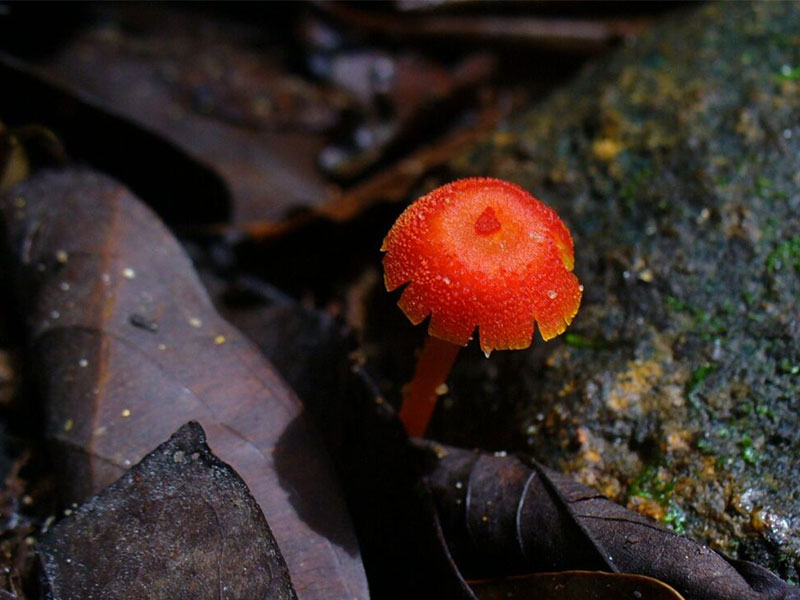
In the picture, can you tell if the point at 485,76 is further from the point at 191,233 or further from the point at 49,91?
the point at 49,91

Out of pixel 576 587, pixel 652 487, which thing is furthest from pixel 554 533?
pixel 652 487

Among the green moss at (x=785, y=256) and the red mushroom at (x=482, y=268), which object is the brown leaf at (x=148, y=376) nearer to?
the red mushroom at (x=482, y=268)

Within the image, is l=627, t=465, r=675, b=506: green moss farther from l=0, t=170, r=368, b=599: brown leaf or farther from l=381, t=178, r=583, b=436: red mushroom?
l=0, t=170, r=368, b=599: brown leaf

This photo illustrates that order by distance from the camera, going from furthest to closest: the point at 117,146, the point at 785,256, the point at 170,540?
the point at 117,146 → the point at 785,256 → the point at 170,540

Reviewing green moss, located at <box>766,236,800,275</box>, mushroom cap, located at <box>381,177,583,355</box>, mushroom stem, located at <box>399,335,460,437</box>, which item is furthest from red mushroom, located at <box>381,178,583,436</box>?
green moss, located at <box>766,236,800,275</box>

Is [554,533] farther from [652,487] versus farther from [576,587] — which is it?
[652,487]

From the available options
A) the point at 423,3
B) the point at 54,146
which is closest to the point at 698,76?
the point at 423,3
